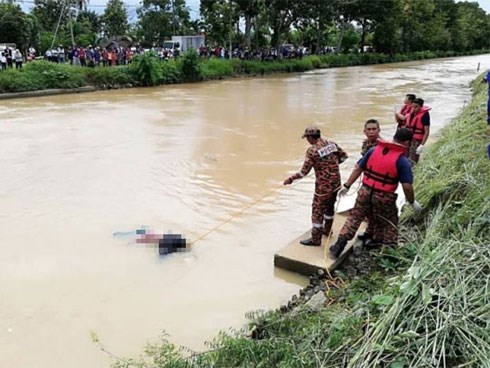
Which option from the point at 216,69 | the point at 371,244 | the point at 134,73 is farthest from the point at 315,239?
the point at 216,69

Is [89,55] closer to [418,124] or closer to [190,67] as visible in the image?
[190,67]

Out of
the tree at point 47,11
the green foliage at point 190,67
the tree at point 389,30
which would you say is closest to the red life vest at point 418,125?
the green foliage at point 190,67

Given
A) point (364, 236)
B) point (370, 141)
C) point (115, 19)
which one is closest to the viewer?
point (364, 236)

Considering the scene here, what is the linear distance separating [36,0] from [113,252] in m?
42.8

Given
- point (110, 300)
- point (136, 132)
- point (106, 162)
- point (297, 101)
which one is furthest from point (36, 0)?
point (110, 300)

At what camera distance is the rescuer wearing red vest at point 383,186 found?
4.32 meters

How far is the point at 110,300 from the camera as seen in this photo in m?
4.76

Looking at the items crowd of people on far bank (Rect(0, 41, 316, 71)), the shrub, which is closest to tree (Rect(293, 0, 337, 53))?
crowd of people on far bank (Rect(0, 41, 316, 71))

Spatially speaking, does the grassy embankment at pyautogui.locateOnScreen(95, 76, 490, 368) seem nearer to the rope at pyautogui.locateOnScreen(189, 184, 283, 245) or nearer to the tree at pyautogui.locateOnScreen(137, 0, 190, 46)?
the rope at pyautogui.locateOnScreen(189, 184, 283, 245)

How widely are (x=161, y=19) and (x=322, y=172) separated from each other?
146ft

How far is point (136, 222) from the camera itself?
6684mm

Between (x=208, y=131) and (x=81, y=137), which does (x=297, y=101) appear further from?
(x=81, y=137)

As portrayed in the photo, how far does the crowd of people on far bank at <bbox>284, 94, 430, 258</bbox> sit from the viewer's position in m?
4.35

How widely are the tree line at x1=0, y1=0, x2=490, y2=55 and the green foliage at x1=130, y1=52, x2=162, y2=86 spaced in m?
5.12
